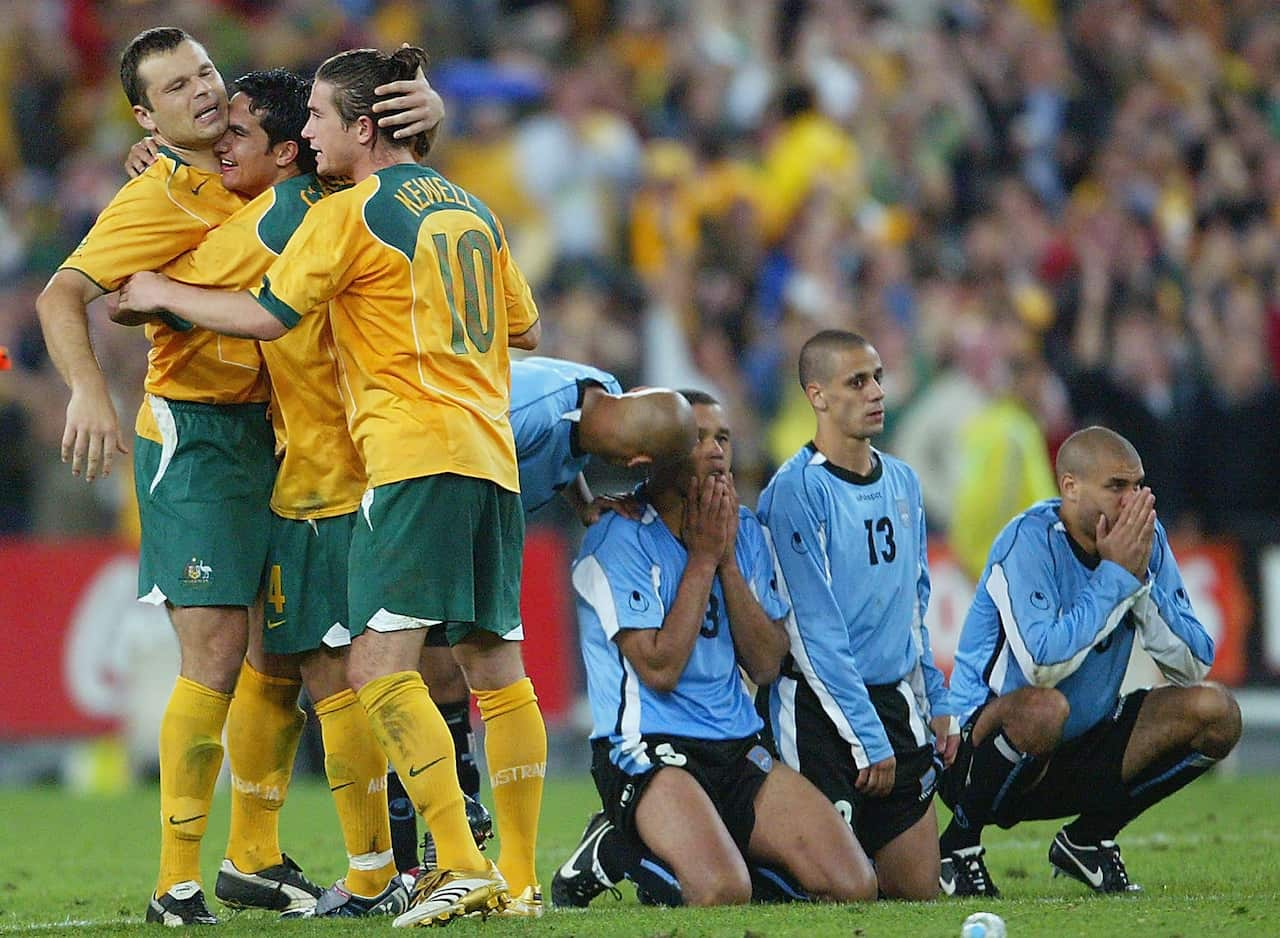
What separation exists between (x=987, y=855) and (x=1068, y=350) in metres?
6.38

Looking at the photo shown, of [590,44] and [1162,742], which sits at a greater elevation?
[590,44]

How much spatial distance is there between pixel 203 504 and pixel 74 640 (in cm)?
563

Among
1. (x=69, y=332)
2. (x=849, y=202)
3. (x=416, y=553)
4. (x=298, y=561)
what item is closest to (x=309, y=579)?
(x=298, y=561)

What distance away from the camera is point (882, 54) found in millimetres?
14961

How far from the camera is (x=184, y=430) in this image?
5535 mm

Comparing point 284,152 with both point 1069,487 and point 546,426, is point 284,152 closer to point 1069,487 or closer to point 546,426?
point 546,426

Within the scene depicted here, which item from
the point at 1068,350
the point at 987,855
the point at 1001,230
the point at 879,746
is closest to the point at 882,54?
the point at 1001,230

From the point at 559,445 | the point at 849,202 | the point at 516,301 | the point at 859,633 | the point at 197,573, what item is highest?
the point at 849,202

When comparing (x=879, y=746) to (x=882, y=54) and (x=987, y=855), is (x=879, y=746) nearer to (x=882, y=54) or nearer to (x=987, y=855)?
(x=987, y=855)

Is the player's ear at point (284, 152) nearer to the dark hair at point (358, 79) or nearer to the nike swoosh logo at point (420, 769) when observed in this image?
the dark hair at point (358, 79)

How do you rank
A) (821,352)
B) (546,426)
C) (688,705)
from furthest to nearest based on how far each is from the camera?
1. (821,352)
2. (546,426)
3. (688,705)

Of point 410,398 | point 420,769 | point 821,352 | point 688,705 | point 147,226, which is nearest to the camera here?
point 420,769

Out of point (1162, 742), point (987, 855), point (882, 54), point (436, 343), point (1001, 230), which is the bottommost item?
point (987, 855)

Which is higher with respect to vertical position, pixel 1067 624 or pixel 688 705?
pixel 1067 624
